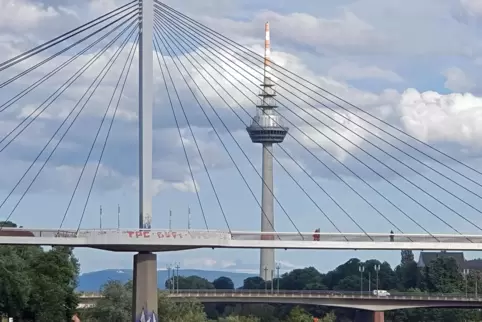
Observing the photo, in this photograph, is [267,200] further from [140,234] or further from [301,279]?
[140,234]

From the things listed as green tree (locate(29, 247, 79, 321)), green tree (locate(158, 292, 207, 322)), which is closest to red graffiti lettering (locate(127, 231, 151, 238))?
green tree (locate(29, 247, 79, 321))

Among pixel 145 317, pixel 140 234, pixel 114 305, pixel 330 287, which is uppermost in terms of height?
pixel 330 287

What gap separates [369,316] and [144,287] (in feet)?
206

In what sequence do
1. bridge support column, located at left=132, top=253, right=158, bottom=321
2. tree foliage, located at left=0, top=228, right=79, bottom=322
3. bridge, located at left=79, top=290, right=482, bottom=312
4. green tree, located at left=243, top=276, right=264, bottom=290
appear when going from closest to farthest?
bridge support column, located at left=132, top=253, right=158, bottom=321
tree foliage, located at left=0, top=228, right=79, bottom=322
bridge, located at left=79, top=290, right=482, bottom=312
green tree, located at left=243, top=276, right=264, bottom=290

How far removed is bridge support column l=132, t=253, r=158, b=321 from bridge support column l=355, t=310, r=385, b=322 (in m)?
60.1

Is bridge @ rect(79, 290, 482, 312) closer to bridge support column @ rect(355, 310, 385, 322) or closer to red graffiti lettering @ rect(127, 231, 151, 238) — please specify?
bridge support column @ rect(355, 310, 385, 322)

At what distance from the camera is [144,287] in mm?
60625

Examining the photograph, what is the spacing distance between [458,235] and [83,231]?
1772 cm

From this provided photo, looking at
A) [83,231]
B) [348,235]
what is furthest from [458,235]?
[83,231]

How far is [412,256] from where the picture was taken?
610ft

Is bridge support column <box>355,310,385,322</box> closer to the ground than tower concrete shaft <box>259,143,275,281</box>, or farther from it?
closer to the ground

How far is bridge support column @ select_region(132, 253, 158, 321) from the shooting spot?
199 feet

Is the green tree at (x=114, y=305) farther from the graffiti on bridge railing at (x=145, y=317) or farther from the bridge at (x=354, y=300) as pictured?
the bridge at (x=354, y=300)

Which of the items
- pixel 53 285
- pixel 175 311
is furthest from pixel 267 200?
pixel 53 285
